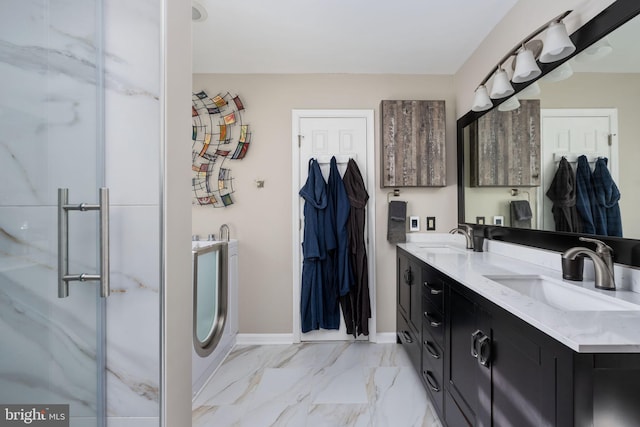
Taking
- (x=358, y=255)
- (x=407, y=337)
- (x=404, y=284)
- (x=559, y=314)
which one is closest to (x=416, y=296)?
(x=404, y=284)

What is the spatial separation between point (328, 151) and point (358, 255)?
989 millimetres

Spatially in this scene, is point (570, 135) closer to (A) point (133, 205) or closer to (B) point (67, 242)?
(A) point (133, 205)

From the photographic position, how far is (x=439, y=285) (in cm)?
165

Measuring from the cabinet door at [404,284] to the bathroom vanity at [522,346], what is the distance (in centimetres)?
31

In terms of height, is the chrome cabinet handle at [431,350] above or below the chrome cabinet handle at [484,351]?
below

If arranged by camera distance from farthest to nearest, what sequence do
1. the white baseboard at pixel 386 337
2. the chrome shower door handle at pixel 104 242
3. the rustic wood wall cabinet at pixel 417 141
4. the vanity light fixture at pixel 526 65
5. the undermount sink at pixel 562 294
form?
the white baseboard at pixel 386 337
the rustic wood wall cabinet at pixel 417 141
the vanity light fixture at pixel 526 65
the undermount sink at pixel 562 294
the chrome shower door handle at pixel 104 242

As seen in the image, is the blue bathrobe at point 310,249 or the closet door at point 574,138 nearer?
the closet door at point 574,138

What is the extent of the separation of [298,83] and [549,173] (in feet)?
6.99

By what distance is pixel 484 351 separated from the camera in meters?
1.11

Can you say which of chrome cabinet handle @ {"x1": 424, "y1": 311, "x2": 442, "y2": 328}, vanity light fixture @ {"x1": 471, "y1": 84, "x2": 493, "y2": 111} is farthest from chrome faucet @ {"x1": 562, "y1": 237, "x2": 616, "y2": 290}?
vanity light fixture @ {"x1": 471, "y1": 84, "x2": 493, "y2": 111}

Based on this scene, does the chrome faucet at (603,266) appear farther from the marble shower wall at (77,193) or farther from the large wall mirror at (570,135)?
the marble shower wall at (77,193)

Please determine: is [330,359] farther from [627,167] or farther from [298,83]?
[298,83]

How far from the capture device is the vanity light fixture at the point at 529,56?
140cm

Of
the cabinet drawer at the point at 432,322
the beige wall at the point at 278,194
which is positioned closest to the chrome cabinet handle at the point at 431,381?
the cabinet drawer at the point at 432,322
